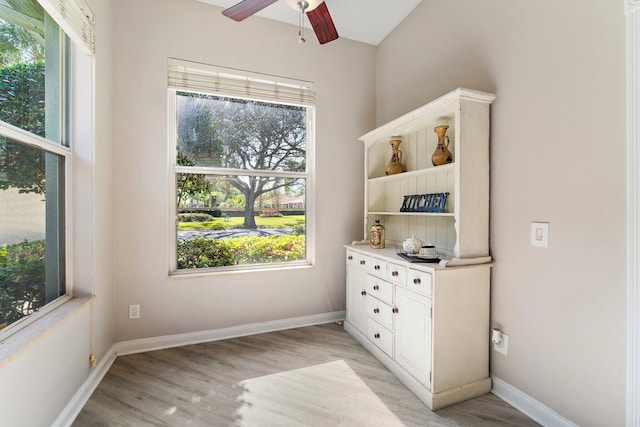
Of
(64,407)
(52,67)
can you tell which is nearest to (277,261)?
(64,407)

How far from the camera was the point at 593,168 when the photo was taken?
54.6 inches

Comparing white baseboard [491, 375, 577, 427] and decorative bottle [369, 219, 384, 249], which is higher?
decorative bottle [369, 219, 384, 249]

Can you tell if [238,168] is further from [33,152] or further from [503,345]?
[503,345]

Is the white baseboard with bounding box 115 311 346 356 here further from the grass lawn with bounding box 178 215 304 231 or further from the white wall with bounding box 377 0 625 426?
→ the white wall with bounding box 377 0 625 426

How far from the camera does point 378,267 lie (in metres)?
2.33

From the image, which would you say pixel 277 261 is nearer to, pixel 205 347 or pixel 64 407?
pixel 205 347

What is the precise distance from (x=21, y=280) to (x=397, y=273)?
87.4 inches

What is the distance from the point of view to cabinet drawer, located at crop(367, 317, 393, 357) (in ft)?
7.06

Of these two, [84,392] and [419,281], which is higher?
[419,281]

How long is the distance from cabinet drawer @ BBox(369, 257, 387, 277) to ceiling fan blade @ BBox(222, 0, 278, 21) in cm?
202

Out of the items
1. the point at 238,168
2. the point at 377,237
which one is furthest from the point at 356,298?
the point at 238,168

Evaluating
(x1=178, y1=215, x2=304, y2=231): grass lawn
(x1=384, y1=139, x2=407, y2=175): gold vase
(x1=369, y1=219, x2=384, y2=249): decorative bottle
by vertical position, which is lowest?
(x1=369, y1=219, x2=384, y2=249): decorative bottle

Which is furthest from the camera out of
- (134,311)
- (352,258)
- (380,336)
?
(352,258)

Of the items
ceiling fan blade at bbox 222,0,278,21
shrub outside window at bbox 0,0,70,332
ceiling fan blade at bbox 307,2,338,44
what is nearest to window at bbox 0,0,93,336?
shrub outside window at bbox 0,0,70,332
